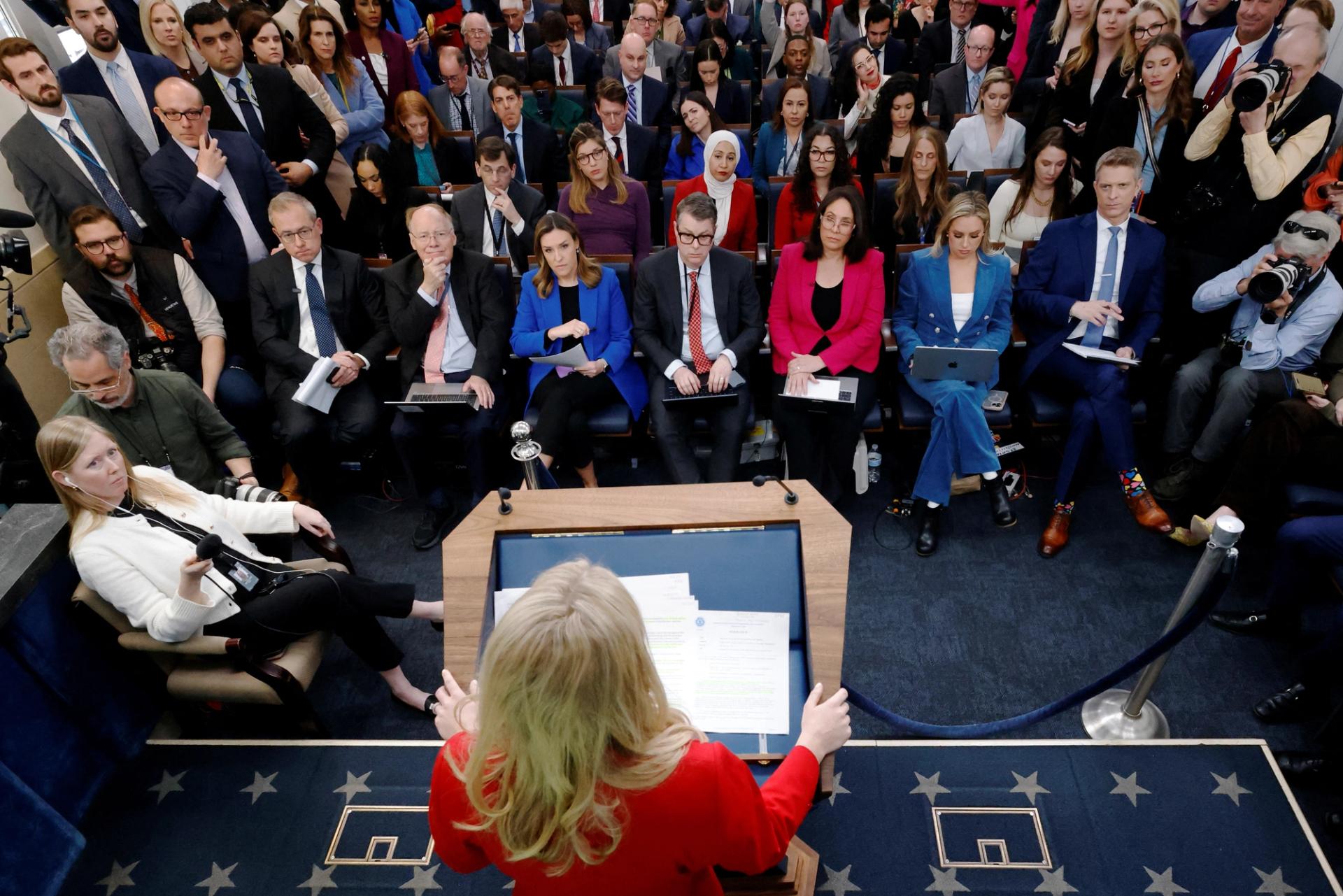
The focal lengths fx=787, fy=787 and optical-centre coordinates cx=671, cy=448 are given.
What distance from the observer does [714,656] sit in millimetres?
1799

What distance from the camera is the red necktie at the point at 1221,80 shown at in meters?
3.96

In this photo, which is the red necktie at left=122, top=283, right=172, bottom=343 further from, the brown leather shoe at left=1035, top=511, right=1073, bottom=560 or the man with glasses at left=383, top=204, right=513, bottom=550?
the brown leather shoe at left=1035, top=511, right=1073, bottom=560

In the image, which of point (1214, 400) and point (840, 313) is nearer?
point (1214, 400)

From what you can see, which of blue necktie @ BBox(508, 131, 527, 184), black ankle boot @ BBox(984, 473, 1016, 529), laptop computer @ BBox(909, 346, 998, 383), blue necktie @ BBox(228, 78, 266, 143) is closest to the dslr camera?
laptop computer @ BBox(909, 346, 998, 383)

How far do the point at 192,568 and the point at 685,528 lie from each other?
4.98 ft

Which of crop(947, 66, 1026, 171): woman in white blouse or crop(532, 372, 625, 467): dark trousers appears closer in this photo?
crop(532, 372, 625, 467): dark trousers

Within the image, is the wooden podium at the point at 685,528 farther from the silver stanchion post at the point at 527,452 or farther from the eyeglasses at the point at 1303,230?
the eyeglasses at the point at 1303,230

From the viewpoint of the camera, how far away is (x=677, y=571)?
1.93 m

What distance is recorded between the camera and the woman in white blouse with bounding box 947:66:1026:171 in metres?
4.50

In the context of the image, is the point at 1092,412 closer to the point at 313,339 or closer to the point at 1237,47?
the point at 1237,47

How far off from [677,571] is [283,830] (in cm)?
171

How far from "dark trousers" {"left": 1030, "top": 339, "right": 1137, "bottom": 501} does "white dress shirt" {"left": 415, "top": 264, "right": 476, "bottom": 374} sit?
2796 millimetres

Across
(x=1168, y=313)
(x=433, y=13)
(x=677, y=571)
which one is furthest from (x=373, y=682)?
(x=433, y=13)

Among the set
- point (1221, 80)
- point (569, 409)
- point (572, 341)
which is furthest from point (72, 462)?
point (1221, 80)
